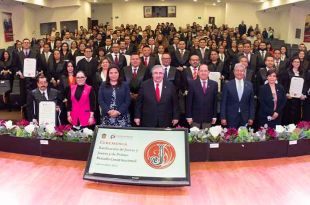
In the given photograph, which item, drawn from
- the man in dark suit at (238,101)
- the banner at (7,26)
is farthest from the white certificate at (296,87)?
the banner at (7,26)

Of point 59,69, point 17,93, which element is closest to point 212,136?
point 59,69

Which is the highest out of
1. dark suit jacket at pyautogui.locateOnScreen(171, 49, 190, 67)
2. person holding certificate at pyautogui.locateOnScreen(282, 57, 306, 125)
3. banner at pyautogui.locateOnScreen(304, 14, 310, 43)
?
banner at pyautogui.locateOnScreen(304, 14, 310, 43)

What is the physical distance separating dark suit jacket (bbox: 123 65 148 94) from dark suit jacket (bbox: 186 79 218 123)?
3.72ft

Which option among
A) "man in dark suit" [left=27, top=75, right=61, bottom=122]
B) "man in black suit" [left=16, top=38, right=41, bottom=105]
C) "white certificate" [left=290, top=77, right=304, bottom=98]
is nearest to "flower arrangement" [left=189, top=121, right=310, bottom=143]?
"man in dark suit" [left=27, top=75, right=61, bottom=122]

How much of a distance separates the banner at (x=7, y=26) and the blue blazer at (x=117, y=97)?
39.2 feet

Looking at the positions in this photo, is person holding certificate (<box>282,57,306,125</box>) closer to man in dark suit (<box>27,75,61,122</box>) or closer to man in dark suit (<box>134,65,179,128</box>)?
man in dark suit (<box>134,65,179,128</box>)

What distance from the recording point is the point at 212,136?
258 cm

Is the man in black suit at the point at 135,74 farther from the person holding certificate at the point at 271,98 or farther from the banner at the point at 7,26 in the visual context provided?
the banner at the point at 7,26

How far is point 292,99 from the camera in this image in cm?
566

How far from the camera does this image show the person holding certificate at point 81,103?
423cm

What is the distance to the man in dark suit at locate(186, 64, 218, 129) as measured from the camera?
13.7ft

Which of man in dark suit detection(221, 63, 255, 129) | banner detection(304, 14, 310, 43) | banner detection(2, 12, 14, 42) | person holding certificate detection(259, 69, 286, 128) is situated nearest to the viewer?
man in dark suit detection(221, 63, 255, 129)

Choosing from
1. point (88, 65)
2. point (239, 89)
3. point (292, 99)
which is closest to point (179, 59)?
point (88, 65)

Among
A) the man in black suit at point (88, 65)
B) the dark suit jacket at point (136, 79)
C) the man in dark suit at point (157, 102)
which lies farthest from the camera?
the man in black suit at point (88, 65)
